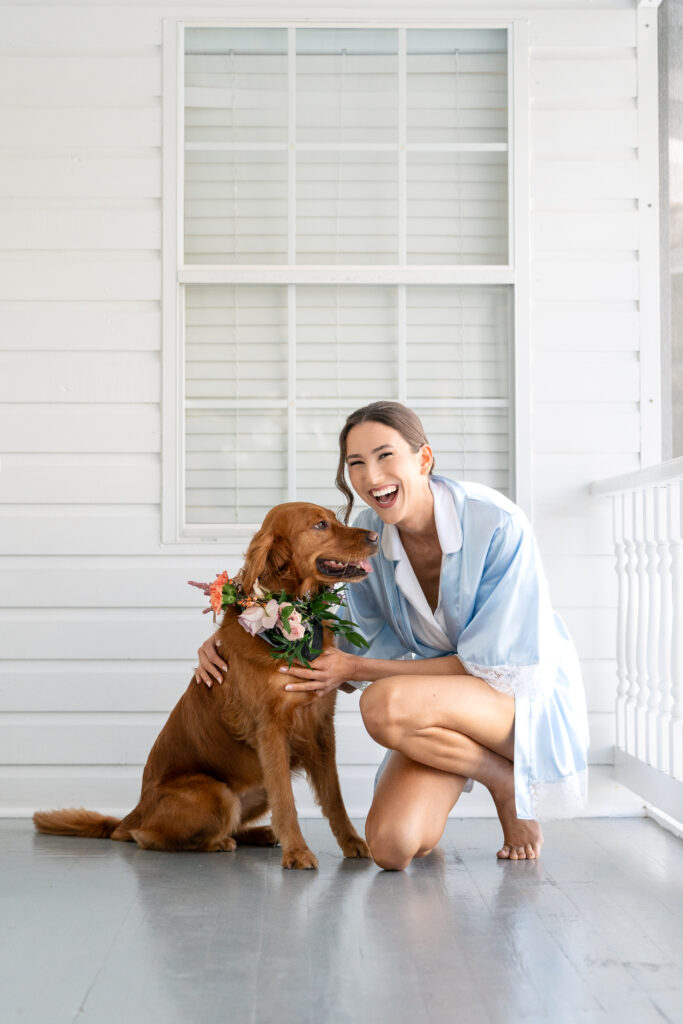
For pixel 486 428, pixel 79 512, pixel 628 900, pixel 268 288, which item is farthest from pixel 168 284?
pixel 628 900

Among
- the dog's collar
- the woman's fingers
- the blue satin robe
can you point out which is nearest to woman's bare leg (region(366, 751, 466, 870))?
the blue satin robe

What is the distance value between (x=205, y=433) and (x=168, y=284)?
1.70 feet

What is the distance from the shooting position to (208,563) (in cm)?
337

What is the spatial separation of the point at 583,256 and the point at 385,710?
5.98 ft

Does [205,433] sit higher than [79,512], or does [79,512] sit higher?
[205,433]

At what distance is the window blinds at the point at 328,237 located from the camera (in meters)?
3.41

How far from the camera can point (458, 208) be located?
11.3ft

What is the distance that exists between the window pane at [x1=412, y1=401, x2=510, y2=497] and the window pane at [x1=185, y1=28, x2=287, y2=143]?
110 cm

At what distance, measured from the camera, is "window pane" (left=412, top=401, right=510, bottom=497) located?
343cm

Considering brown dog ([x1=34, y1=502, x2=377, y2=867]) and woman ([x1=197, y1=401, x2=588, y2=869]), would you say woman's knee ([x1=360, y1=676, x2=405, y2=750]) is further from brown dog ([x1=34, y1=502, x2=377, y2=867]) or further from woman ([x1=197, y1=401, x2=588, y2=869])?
brown dog ([x1=34, y1=502, x2=377, y2=867])

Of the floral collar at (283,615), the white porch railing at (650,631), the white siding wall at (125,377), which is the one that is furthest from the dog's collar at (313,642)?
the white porch railing at (650,631)

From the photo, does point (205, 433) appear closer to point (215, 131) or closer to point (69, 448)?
point (69, 448)

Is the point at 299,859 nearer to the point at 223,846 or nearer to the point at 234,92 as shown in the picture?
the point at 223,846

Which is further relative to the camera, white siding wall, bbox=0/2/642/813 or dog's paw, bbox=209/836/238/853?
white siding wall, bbox=0/2/642/813
